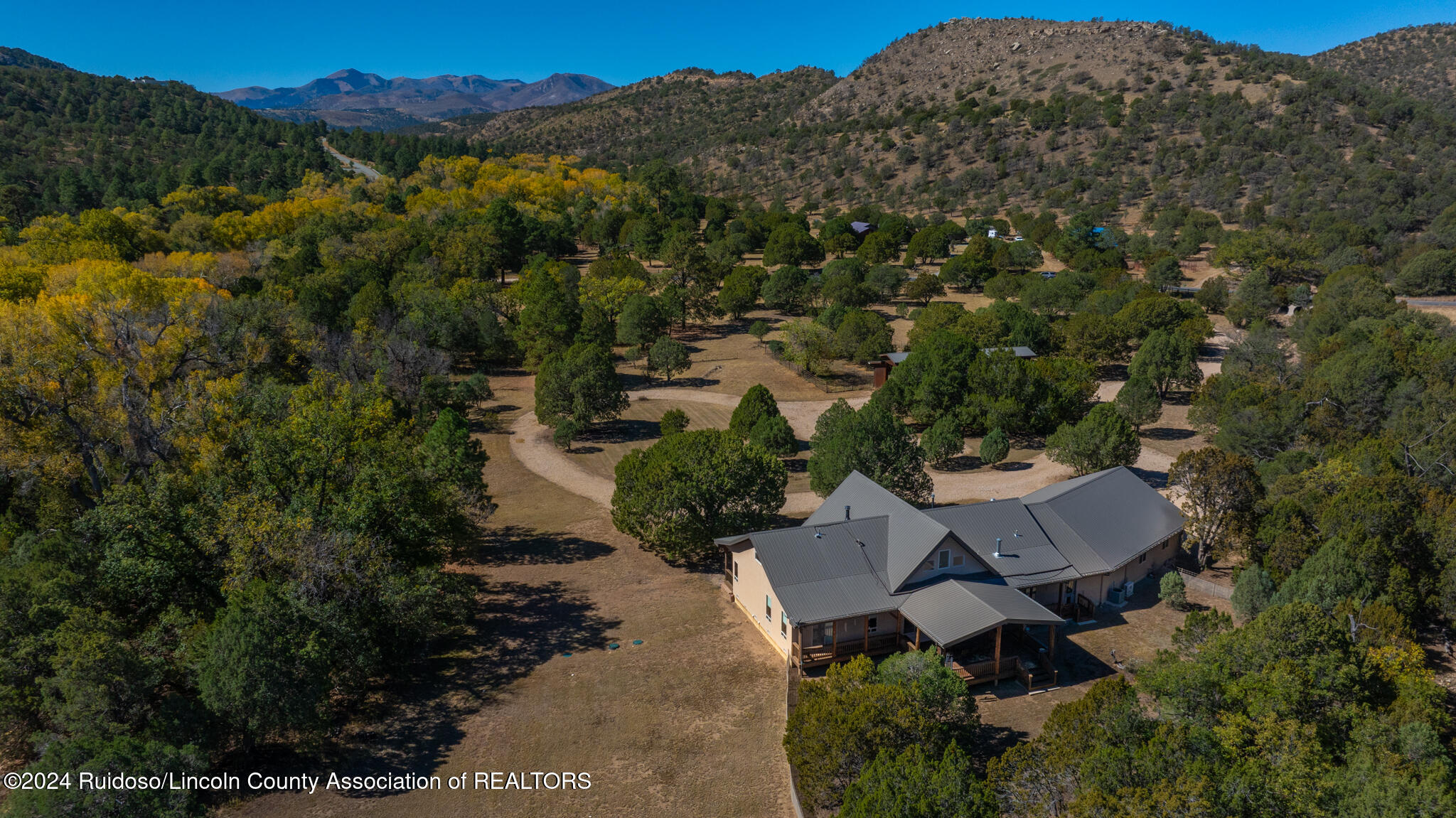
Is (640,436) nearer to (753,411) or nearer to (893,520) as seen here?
(753,411)

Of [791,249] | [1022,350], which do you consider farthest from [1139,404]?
[791,249]

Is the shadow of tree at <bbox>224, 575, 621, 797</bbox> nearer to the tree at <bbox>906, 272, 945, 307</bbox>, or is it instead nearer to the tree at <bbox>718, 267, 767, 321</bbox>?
the tree at <bbox>718, 267, 767, 321</bbox>

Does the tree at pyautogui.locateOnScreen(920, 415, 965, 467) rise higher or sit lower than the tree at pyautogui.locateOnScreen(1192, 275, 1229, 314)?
lower

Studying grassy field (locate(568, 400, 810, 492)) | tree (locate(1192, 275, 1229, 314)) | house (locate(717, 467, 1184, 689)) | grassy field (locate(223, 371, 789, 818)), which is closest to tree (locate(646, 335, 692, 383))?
grassy field (locate(568, 400, 810, 492))

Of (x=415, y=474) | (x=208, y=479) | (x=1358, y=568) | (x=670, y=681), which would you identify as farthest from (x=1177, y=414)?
(x=208, y=479)

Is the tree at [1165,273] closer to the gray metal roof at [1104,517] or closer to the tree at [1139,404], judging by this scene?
the tree at [1139,404]

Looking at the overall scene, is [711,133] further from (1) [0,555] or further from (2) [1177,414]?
(1) [0,555]

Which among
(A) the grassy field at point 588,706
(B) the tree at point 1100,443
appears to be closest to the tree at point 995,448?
(B) the tree at point 1100,443

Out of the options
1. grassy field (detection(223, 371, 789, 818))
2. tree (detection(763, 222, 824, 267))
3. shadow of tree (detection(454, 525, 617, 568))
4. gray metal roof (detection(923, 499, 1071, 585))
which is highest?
tree (detection(763, 222, 824, 267))
